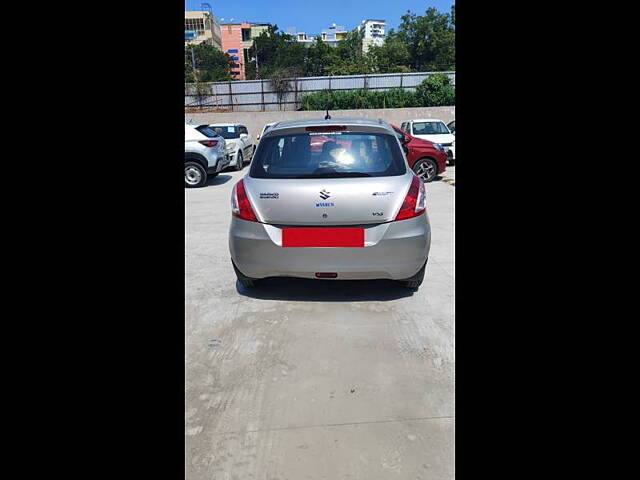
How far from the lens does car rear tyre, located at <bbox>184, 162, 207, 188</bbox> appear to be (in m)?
12.4

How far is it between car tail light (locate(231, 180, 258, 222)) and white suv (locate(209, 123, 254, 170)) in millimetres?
12062

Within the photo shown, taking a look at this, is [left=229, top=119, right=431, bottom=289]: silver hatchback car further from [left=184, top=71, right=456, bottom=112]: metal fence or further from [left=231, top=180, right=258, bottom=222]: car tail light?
[left=184, top=71, right=456, bottom=112]: metal fence

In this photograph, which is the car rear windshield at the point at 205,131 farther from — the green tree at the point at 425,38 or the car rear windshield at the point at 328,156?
the green tree at the point at 425,38

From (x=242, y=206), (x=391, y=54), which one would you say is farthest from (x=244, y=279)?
(x=391, y=54)

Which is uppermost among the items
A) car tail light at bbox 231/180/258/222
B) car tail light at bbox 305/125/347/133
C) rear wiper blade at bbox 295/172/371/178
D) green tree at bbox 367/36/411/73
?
green tree at bbox 367/36/411/73

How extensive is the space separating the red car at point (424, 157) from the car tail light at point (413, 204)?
837 cm

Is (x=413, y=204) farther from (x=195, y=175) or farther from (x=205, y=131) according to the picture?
(x=205, y=131)

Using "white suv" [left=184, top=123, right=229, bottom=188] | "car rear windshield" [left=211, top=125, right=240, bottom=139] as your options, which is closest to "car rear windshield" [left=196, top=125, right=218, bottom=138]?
"white suv" [left=184, top=123, right=229, bottom=188]

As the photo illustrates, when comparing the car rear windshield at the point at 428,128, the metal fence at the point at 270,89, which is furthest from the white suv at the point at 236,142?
the metal fence at the point at 270,89

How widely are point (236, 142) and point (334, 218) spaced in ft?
44.5
